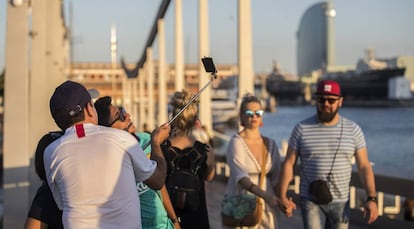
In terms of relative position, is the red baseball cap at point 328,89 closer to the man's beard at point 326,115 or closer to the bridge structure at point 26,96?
the man's beard at point 326,115

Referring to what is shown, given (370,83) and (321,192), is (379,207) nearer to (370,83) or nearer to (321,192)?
(321,192)

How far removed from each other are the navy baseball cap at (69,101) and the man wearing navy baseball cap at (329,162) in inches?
81.2

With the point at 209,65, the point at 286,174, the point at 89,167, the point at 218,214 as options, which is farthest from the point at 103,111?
the point at 218,214

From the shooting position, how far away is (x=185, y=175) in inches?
170

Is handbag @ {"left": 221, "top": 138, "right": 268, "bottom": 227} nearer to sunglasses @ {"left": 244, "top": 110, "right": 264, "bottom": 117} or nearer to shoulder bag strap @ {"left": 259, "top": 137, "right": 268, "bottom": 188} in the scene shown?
shoulder bag strap @ {"left": 259, "top": 137, "right": 268, "bottom": 188}

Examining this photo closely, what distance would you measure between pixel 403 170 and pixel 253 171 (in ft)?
12.1

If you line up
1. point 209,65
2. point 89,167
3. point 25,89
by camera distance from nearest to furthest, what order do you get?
point 89,167
point 209,65
point 25,89

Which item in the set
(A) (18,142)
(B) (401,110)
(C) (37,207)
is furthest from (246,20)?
(B) (401,110)

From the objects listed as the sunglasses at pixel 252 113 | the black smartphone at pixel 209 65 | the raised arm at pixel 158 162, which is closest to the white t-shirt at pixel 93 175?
the raised arm at pixel 158 162

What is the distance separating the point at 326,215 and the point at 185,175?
1.09 metres

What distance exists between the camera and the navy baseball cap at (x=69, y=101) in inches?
111

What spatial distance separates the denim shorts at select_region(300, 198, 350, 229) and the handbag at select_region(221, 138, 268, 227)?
1.12 feet

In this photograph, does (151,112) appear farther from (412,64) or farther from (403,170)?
(412,64)

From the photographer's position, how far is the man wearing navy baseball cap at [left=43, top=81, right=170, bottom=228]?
275 centimetres
